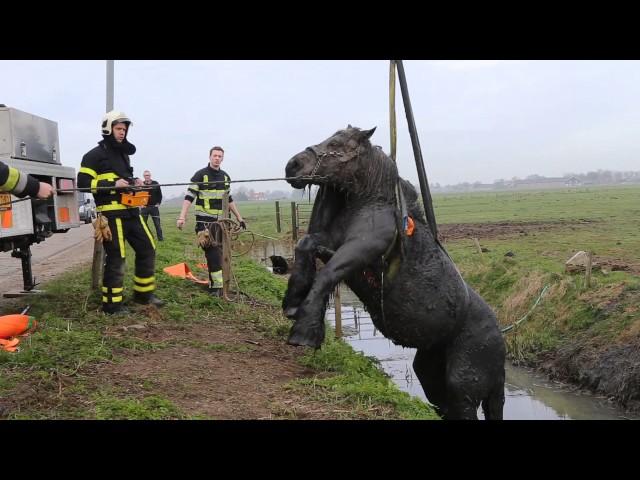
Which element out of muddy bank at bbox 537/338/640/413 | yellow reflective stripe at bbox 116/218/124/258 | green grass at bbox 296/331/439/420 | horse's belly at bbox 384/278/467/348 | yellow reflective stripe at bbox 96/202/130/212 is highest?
yellow reflective stripe at bbox 96/202/130/212

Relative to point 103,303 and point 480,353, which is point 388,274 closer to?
point 480,353

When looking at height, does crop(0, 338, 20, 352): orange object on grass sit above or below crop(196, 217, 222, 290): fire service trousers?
below

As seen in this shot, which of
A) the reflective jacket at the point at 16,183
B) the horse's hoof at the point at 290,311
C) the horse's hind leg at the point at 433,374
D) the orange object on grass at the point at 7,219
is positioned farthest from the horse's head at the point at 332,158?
the orange object on grass at the point at 7,219

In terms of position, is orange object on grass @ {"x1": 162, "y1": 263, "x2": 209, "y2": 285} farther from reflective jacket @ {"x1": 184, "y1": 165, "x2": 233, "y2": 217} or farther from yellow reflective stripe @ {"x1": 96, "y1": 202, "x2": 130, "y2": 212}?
A: yellow reflective stripe @ {"x1": 96, "y1": 202, "x2": 130, "y2": 212}

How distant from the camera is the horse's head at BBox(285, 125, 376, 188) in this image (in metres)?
3.90

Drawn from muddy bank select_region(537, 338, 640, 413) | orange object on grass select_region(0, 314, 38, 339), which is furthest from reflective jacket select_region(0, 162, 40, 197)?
muddy bank select_region(537, 338, 640, 413)

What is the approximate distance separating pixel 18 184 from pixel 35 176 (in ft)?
8.77

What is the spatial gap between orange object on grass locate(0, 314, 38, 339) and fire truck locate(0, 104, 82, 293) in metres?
0.99

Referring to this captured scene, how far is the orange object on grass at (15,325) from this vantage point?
21.1 ft

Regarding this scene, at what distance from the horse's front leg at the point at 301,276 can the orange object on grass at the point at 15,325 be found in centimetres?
384

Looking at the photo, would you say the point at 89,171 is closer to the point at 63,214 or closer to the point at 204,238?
the point at 63,214

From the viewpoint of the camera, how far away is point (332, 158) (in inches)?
157

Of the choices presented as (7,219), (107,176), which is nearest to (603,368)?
(107,176)
